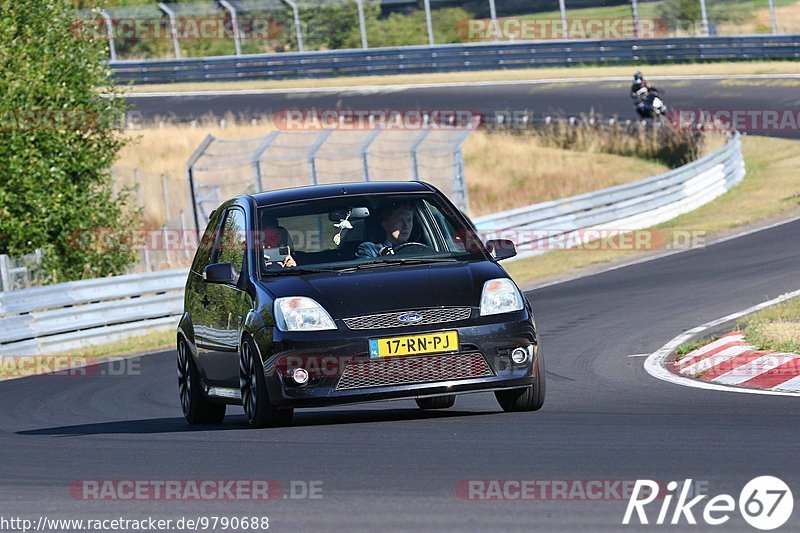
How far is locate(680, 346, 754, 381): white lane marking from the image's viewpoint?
11492mm

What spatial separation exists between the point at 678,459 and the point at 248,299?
11.1ft

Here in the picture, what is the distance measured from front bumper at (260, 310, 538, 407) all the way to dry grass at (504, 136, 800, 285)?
12989mm

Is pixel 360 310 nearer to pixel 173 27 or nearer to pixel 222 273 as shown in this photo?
pixel 222 273

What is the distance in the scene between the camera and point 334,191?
32.3ft

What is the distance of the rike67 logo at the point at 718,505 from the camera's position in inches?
221

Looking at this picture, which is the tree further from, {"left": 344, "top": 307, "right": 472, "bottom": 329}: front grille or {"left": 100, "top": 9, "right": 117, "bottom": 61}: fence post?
{"left": 100, "top": 9, "right": 117, "bottom": 61}: fence post

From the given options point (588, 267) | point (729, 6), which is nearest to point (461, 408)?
point (588, 267)

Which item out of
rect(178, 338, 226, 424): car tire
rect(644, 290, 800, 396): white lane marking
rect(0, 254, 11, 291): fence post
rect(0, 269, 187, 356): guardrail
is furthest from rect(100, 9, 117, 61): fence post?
rect(178, 338, 226, 424): car tire

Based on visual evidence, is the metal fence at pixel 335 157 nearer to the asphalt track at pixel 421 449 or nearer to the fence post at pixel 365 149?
the fence post at pixel 365 149

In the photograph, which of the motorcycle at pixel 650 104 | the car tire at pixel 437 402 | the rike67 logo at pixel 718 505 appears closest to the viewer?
the rike67 logo at pixel 718 505

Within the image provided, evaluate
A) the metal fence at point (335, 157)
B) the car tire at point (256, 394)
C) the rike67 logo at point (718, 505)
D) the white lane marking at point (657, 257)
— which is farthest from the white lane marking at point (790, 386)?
the metal fence at point (335, 157)

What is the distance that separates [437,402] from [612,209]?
15.6 meters

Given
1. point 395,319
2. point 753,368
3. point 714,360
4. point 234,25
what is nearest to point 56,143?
point 714,360

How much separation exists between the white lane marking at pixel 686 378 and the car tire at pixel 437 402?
1681 mm
